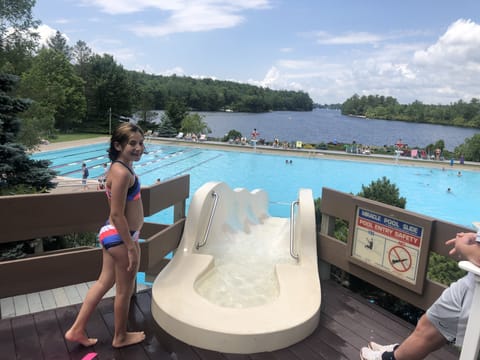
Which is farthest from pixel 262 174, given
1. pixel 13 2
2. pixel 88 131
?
pixel 88 131

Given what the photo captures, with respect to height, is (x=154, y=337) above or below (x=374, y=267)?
below

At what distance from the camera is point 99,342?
2.55 m

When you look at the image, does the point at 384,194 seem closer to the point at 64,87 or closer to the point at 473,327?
the point at 473,327

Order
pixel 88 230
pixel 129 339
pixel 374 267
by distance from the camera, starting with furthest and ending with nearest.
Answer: pixel 374 267, pixel 88 230, pixel 129 339

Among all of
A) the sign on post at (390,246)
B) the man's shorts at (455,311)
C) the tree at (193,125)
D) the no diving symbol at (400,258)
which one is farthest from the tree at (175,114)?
the man's shorts at (455,311)

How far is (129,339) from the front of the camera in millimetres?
2553

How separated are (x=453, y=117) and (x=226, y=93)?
2140 inches

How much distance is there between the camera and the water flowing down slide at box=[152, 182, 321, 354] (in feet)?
8.42

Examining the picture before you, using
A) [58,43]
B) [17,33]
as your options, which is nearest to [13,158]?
[17,33]

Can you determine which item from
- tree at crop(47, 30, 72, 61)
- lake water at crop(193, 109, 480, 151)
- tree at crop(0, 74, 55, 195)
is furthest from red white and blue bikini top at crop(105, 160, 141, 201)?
tree at crop(47, 30, 72, 61)

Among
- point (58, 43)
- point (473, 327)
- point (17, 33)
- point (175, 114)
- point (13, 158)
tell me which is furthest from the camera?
point (58, 43)

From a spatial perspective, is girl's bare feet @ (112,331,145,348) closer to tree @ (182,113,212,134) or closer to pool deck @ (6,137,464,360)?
pool deck @ (6,137,464,360)

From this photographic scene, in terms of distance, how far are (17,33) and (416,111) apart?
106 metres

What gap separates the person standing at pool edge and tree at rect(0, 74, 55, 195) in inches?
181
